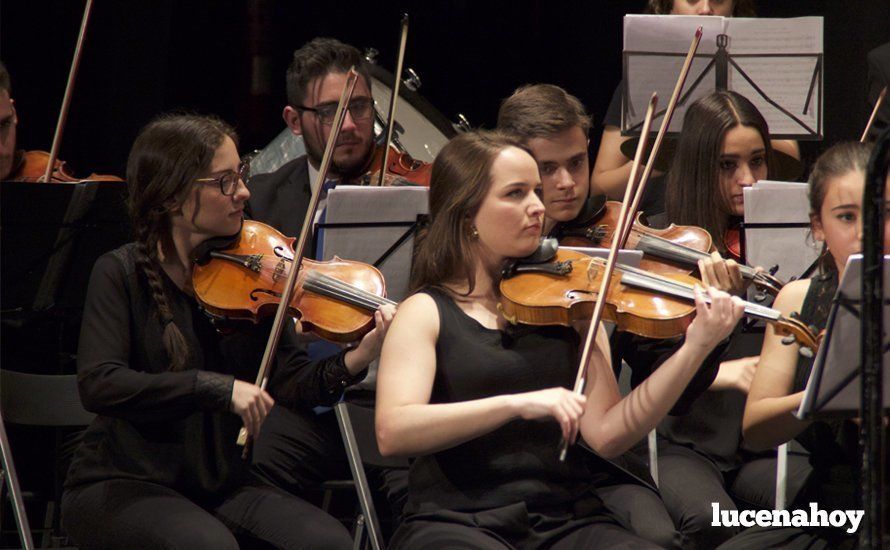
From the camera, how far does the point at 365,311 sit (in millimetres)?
2562

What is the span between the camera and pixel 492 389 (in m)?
2.14

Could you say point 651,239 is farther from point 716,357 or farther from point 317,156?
point 317,156

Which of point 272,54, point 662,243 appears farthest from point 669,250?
point 272,54

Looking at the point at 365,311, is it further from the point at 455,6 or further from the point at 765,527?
the point at 455,6

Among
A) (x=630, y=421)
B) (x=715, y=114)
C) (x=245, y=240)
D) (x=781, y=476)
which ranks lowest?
(x=781, y=476)

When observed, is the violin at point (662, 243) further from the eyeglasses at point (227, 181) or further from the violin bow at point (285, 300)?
the eyeglasses at point (227, 181)

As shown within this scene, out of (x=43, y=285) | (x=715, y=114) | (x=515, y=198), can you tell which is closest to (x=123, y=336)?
(x=43, y=285)

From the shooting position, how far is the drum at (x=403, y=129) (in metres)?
4.09

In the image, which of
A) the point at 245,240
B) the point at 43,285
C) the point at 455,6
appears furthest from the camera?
the point at 455,6

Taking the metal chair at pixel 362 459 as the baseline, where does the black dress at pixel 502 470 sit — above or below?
above

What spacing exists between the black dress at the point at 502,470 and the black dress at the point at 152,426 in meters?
0.40

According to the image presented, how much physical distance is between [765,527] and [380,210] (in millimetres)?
1106

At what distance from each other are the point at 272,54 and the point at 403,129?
0.77 metres

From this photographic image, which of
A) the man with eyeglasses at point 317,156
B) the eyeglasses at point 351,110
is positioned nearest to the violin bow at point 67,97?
the man with eyeglasses at point 317,156
